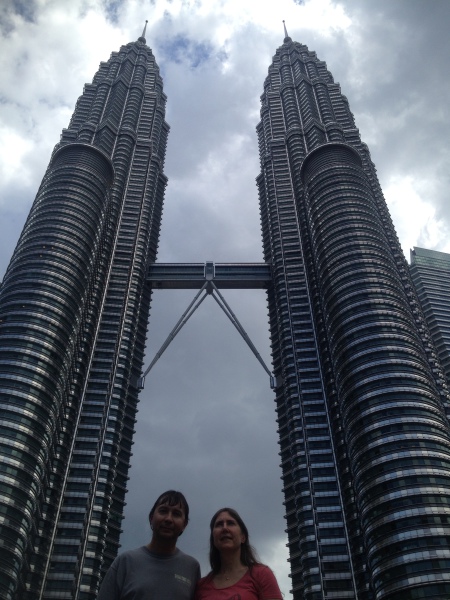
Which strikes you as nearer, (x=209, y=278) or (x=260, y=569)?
(x=260, y=569)

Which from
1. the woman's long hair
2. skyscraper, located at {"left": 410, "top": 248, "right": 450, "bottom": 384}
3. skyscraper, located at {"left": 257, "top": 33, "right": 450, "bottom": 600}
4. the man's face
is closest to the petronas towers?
skyscraper, located at {"left": 257, "top": 33, "right": 450, "bottom": 600}

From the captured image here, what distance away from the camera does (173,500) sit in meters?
8.87

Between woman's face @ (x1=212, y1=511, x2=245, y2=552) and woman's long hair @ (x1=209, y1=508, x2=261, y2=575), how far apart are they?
9 cm

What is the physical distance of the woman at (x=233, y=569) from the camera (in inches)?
323

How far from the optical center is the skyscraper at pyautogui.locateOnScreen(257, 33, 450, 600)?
7544 centimetres

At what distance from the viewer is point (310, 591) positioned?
8988cm

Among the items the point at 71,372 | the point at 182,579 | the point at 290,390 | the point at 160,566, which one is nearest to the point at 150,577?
the point at 160,566

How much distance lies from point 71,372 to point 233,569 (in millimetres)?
104242

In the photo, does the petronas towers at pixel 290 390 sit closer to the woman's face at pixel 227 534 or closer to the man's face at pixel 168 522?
the woman's face at pixel 227 534

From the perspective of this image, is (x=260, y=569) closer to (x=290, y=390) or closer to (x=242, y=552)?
(x=242, y=552)

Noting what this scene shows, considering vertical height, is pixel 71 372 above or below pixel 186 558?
above

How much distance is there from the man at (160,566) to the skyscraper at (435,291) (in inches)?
5576

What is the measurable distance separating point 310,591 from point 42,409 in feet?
172

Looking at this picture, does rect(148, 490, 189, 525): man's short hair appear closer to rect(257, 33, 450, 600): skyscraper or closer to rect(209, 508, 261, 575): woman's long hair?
rect(209, 508, 261, 575): woman's long hair
